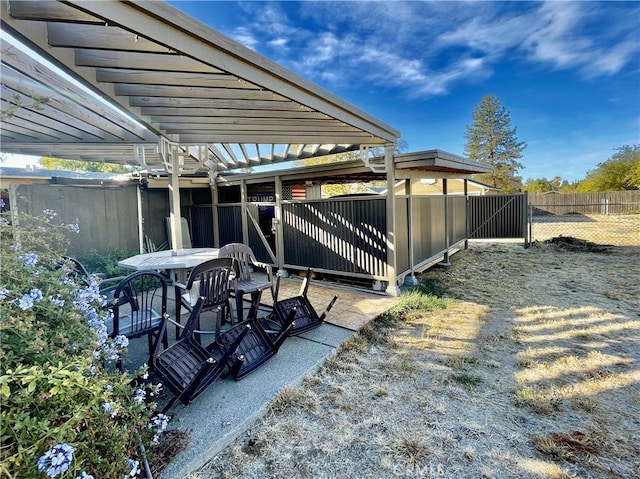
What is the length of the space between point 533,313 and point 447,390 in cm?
259

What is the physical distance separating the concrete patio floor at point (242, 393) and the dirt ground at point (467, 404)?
88 mm

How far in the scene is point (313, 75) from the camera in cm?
1133

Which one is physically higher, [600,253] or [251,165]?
[251,165]

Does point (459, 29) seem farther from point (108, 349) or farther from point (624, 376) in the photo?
point (108, 349)

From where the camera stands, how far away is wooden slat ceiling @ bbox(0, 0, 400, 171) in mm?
1559

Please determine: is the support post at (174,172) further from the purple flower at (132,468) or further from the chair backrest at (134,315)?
the purple flower at (132,468)

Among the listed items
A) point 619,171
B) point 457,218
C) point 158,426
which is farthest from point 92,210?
point 619,171

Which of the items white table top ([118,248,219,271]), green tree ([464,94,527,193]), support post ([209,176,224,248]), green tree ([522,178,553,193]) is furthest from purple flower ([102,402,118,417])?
green tree ([522,178,553,193])

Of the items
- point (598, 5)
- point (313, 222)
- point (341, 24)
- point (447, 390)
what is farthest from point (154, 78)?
point (598, 5)

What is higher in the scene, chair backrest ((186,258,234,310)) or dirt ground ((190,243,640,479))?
chair backrest ((186,258,234,310))

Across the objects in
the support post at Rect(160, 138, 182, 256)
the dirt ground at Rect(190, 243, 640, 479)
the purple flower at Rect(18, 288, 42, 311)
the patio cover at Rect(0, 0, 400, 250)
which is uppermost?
the patio cover at Rect(0, 0, 400, 250)

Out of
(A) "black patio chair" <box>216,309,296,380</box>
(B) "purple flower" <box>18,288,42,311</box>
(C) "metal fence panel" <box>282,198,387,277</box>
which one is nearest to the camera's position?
(B) "purple flower" <box>18,288,42,311</box>

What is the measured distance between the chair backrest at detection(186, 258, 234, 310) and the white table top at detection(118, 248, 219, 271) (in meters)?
0.73

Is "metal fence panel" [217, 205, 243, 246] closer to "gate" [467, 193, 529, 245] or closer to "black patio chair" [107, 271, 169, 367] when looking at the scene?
"black patio chair" [107, 271, 169, 367]
